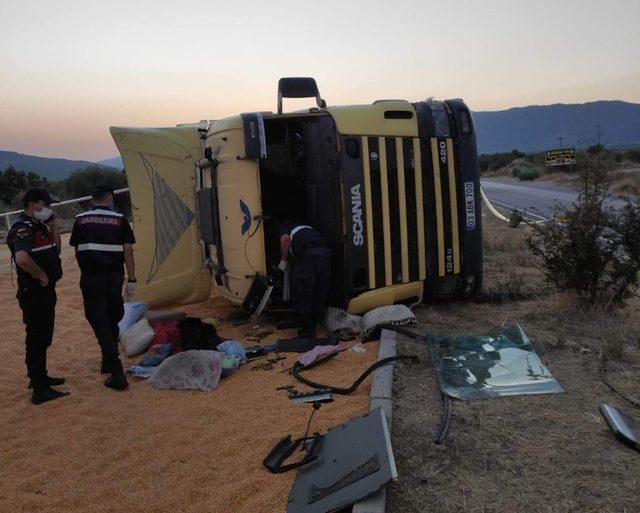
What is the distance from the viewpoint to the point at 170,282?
7.45 metres

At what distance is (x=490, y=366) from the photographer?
15.6 ft

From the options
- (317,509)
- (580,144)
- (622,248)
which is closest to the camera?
(317,509)

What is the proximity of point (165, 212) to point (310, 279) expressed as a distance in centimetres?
237

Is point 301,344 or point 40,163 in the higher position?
point 40,163

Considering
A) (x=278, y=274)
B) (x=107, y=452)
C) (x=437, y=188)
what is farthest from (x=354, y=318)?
(x=107, y=452)

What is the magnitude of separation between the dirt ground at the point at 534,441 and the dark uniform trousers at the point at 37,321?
10.1 feet

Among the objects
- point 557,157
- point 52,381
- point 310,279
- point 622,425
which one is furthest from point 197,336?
point 557,157

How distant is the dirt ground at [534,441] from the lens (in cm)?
293

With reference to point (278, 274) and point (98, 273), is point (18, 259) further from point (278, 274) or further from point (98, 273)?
point (278, 274)

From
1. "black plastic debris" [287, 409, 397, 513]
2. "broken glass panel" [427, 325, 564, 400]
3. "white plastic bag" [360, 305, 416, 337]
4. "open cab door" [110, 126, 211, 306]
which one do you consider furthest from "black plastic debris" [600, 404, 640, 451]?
"open cab door" [110, 126, 211, 306]

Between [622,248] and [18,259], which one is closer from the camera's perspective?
[18,259]

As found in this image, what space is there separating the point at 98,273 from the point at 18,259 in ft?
2.20

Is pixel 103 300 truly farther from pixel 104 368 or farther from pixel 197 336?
pixel 197 336

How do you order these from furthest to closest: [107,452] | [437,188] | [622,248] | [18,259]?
[437,188] → [622,248] → [18,259] → [107,452]
